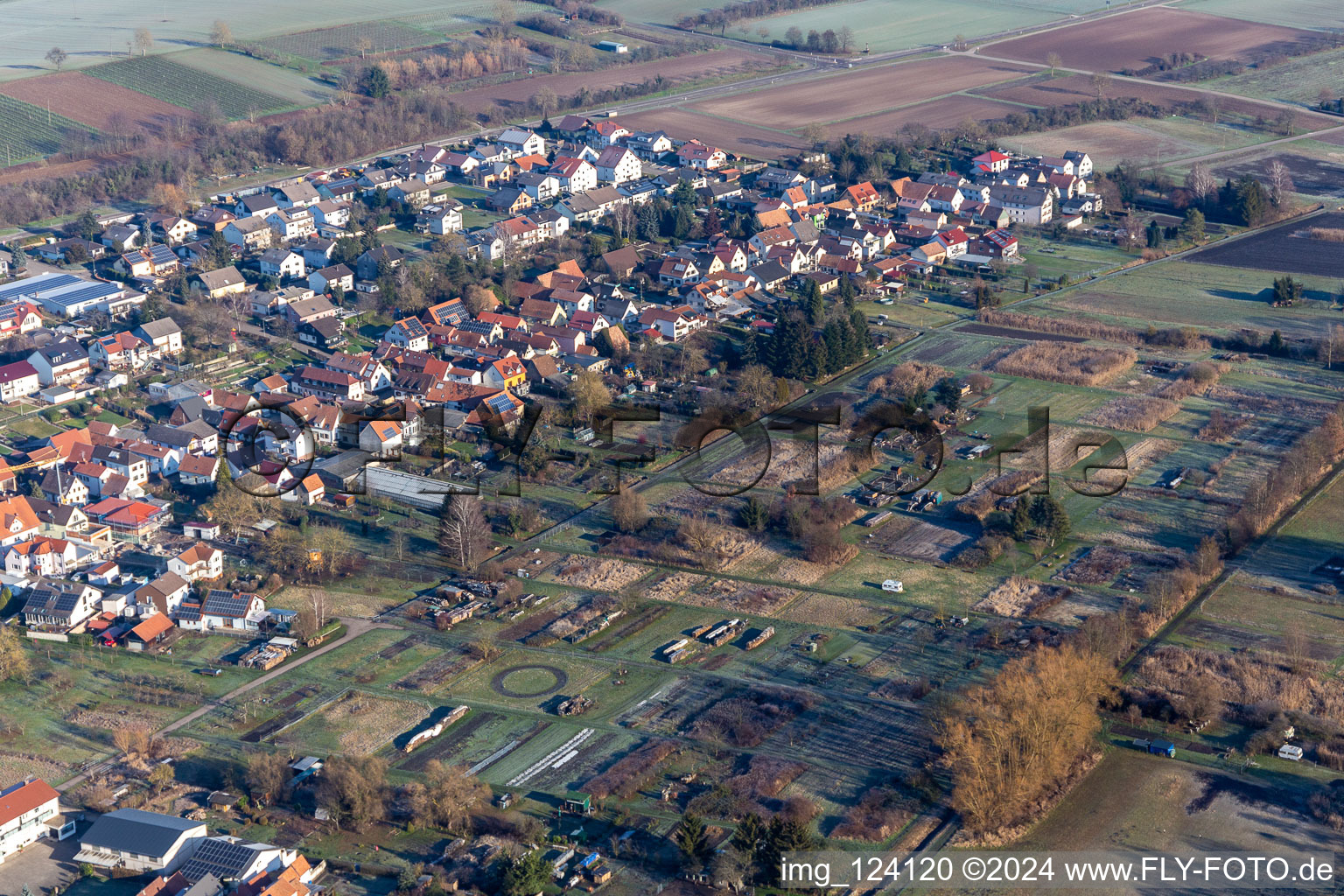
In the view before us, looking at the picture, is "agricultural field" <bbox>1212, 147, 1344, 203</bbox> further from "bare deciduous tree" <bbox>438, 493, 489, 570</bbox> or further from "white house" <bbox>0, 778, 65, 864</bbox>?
"white house" <bbox>0, 778, 65, 864</bbox>

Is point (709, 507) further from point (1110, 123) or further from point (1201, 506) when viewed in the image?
point (1110, 123)

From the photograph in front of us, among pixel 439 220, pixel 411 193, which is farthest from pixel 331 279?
pixel 411 193

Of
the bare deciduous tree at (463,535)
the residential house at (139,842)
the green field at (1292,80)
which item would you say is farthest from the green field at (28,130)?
the green field at (1292,80)

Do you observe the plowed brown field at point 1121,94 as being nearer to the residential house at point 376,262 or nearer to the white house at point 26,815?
the residential house at point 376,262

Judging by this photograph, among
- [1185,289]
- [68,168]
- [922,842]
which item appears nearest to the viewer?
[922,842]

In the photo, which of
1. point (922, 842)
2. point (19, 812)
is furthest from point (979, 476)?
point (19, 812)

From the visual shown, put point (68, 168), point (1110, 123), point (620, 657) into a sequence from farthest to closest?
point (1110, 123) → point (68, 168) → point (620, 657)
